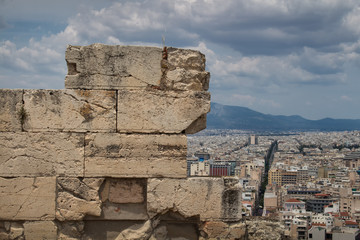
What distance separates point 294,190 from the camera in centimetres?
7662

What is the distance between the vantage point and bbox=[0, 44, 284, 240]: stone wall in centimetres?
504

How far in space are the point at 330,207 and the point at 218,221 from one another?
63859 millimetres

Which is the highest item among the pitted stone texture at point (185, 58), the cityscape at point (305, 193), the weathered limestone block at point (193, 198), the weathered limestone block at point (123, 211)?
the pitted stone texture at point (185, 58)

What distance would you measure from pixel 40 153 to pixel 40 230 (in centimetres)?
77

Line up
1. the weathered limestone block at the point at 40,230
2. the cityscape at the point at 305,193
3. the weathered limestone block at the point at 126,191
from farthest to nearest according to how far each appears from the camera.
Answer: the cityscape at the point at 305,193 → the weathered limestone block at the point at 126,191 → the weathered limestone block at the point at 40,230

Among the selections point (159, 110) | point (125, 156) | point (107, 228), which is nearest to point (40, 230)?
point (107, 228)

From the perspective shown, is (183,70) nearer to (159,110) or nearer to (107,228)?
(159,110)

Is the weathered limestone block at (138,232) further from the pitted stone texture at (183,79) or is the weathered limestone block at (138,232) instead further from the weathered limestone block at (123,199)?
the pitted stone texture at (183,79)

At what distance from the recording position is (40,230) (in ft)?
16.5

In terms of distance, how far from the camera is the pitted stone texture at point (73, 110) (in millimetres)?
5051

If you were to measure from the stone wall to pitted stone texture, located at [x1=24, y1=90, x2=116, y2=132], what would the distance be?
0.01 m

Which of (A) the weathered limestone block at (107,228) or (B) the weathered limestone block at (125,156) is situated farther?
(A) the weathered limestone block at (107,228)

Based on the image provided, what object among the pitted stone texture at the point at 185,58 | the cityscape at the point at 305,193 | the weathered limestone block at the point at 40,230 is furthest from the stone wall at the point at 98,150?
the cityscape at the point at 305,193

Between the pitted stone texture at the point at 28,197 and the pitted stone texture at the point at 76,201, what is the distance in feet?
0.26
